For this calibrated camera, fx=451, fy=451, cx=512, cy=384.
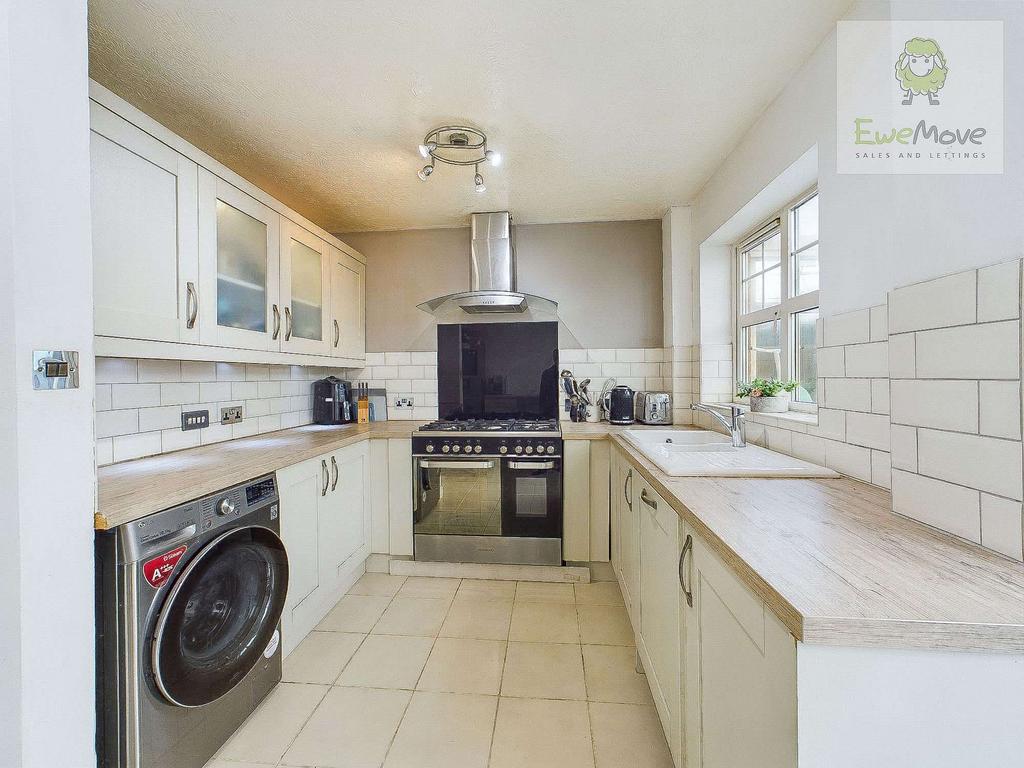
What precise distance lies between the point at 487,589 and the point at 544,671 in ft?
2.60

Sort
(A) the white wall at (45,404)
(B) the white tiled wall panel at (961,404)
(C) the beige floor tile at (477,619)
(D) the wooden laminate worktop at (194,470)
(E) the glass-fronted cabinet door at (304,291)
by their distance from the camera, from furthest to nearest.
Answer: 1. (E) the glass-fronted cabinet door at (304,291)
2. (C) the beige floor tile at (477,619)
3. (D) the wooden laminate worktop at (194,470)
4. (A) the white wall at (45,404)
5. (B) the white tiled wall panel at (961,404)

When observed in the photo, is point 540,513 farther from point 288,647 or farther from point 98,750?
point 98,750

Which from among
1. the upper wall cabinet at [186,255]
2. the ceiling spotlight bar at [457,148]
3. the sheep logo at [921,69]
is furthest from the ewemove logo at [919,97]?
the upper wall cabinet at [186,255]

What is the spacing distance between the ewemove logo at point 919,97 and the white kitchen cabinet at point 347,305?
8.77 feet

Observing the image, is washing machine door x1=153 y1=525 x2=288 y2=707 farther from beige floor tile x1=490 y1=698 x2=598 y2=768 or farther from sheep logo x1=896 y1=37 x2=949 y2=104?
sheep logo x1=896 y1=37 x2=949 y2=104

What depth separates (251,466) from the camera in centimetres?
172

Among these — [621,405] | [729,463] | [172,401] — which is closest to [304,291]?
[172,401]

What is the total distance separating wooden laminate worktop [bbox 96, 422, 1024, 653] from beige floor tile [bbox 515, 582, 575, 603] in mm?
1286

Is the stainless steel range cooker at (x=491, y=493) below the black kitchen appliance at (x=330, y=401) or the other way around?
below

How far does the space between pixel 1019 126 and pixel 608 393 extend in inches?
95.5

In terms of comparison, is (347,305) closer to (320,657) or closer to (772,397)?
(320,657)

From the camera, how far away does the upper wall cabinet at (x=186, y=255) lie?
4.68ft

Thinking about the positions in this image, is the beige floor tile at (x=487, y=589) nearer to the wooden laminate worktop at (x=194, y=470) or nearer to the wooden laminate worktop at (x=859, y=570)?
the wooden laminate worktop at (x=194, y=470)

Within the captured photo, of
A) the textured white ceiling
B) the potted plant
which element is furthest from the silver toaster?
the textured white ceiling
